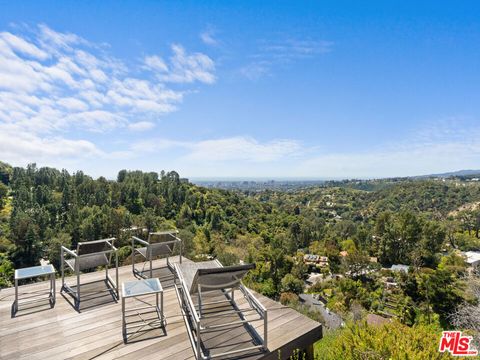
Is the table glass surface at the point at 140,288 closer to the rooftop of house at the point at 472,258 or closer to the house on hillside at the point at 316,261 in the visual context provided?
the house on hillside at the point at 316,261

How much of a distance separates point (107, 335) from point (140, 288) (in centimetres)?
64

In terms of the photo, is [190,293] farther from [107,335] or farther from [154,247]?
[154,247]

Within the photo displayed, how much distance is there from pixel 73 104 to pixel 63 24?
481cm

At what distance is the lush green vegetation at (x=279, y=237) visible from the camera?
1895cm

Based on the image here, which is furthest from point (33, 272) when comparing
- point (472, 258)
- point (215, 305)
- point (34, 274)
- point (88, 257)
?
point (472, 258)

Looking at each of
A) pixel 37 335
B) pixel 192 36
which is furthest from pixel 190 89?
pixel 37 335

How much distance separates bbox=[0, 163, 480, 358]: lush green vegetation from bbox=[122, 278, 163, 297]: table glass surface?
260 centimetres

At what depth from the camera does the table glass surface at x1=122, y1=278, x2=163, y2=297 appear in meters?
3.30

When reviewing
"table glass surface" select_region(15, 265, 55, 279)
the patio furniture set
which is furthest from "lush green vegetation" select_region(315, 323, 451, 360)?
"table glass surface" select_region(15, 265, 55, 279)

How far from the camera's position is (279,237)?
4725 centimetres

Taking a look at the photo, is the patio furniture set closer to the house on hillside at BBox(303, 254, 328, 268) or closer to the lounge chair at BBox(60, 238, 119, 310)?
the lounge chair at BBox(60, 238, 119, 310)

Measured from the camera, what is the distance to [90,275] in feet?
17.5

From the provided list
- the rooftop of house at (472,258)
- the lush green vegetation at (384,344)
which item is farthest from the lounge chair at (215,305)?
the rooftop of house at (472,258)

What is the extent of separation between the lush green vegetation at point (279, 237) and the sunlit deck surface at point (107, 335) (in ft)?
2.79
